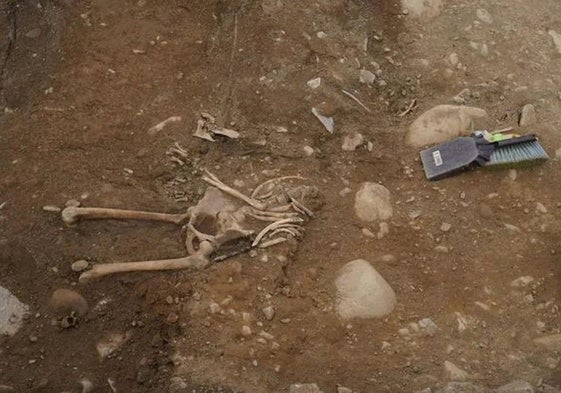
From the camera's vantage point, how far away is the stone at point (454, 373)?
2.97 metres

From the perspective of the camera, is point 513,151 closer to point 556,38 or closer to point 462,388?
point 556,38

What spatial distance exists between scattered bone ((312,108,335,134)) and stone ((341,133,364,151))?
4.0 inches

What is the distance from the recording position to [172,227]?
11.3 feet

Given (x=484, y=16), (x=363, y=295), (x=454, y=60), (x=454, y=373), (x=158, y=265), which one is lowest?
(x=454, y=373)

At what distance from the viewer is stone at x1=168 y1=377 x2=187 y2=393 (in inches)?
114

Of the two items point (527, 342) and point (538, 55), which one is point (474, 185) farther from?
point (538, 55)

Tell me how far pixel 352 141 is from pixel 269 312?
124cm

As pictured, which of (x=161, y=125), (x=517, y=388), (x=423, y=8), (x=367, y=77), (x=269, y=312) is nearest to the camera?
(x=517, y=388)

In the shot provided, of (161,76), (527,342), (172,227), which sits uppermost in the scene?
(161,76)

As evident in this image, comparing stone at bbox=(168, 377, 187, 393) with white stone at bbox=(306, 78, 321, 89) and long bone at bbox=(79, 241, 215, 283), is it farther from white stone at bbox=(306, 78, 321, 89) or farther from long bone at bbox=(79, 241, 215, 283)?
white stone at bbox=(306, 78, 321, 89)

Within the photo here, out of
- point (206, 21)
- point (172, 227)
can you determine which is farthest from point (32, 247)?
point (206, 21)

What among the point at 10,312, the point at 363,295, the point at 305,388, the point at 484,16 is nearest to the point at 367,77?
the point at 484,16

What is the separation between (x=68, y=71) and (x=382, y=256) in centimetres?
214

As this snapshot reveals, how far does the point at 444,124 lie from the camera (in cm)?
389
